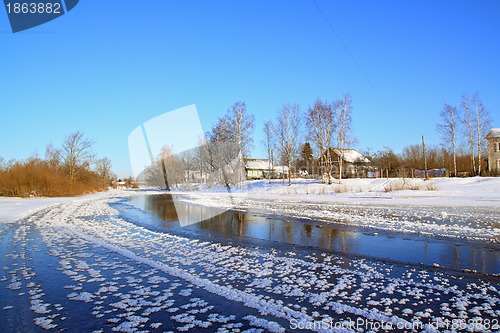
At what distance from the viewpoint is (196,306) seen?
4.41m

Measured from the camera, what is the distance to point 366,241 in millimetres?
8922

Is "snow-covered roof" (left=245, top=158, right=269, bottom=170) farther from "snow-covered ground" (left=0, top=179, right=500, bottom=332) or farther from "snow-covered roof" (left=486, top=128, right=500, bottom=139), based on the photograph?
"snow-covered ground" (left=0, top=179, right=500, bottom=332)

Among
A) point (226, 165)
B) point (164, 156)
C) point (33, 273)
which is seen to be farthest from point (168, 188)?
point (33, 273)

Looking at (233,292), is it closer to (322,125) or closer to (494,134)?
(322,125)

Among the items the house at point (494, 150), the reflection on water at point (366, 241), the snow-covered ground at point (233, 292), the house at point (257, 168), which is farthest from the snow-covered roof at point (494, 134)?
the snow-covered ground at point (233, 292)

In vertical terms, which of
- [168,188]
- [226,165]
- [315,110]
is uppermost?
[315,110]

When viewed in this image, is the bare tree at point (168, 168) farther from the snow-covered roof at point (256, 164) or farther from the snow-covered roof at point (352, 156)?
the snow-covered roof at point (352, 156)

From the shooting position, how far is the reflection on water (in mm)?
6776

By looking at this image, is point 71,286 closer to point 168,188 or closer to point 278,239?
point 278,239

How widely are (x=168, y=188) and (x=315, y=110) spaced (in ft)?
140

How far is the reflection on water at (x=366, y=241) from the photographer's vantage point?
678cm

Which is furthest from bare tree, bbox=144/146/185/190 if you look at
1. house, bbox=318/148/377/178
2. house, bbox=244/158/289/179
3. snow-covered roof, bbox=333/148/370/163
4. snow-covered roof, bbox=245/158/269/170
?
snow-covered roof, bbox=333/148/370/163

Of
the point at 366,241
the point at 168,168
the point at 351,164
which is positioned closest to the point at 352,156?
the point at 351,164

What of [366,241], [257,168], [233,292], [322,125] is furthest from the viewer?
[257,168]
